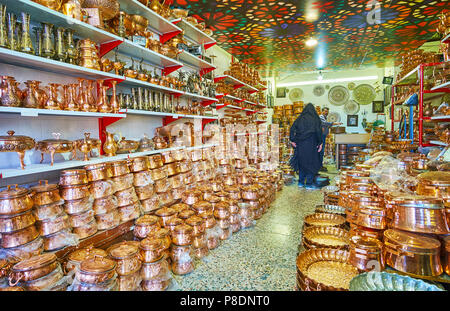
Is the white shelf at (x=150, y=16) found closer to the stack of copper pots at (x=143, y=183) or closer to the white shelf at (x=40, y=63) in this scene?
the white shelf at (x=40, y=63)

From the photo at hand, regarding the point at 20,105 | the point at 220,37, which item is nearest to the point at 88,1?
the point at 20,105

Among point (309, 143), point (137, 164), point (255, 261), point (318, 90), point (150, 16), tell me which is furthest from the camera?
point (318, 90)

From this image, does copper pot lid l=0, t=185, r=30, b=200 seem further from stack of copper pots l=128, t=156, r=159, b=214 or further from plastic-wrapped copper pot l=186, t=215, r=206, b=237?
plastic-wrapped copper pot l=186, t=215, r=206, b=237

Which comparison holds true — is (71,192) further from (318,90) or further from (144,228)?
(318,90)

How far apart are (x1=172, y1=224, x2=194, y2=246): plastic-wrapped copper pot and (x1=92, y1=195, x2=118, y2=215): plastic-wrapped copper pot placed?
573 mm

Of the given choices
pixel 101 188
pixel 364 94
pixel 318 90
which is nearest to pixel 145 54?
pixel 101 188

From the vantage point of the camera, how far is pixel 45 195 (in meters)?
1.58

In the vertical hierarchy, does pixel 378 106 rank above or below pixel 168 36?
below

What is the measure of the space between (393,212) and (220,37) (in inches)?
186

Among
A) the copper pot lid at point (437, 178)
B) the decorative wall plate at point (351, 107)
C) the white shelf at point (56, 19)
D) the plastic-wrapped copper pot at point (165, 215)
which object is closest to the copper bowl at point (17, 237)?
the plastic-wrapped copper pot at point (165, 215)

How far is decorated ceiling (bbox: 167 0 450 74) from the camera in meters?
3.76

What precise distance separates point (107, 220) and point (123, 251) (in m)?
0.55

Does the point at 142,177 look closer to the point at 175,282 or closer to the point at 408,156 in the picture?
the point at 175,282
